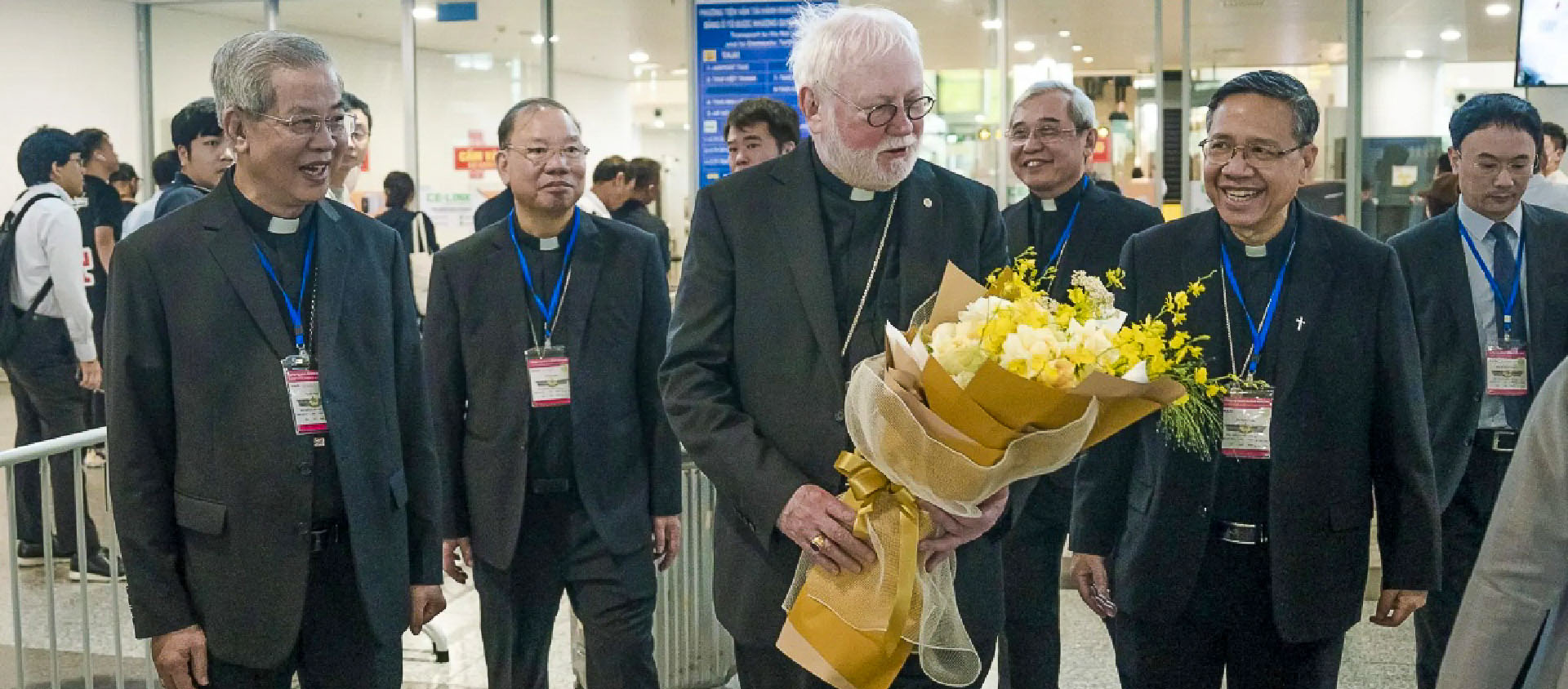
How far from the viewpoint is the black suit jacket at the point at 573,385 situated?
3498 millimetres

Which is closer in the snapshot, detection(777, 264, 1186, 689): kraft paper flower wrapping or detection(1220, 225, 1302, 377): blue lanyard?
detection(777, 264, 1186, 689): kraft paper flower wrapping

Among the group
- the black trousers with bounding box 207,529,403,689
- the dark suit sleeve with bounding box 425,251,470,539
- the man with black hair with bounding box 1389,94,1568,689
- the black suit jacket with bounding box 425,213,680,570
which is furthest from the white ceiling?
the black trousers with bounding box 207,529,403,689

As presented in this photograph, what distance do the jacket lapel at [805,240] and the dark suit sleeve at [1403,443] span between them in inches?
44.0

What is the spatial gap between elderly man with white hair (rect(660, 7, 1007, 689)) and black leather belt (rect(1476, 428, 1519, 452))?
188 centimetres

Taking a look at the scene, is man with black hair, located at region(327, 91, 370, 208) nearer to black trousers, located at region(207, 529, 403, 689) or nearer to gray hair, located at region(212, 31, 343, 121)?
gray hair, located at region(212, 31, 343, 121)

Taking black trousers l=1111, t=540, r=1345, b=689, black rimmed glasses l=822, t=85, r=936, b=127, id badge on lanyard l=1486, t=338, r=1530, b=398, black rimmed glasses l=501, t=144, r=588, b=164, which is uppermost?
black rimmed glasses l=501, t=144, r=588, b=164

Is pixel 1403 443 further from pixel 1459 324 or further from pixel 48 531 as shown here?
pixel 48 531

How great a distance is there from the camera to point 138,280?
2.43m

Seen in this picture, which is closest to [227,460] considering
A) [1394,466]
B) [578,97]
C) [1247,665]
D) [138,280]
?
[138,280]

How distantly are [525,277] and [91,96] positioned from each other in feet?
34.7

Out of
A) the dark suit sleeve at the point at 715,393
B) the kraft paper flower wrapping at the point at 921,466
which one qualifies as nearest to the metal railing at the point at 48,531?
the dark suit sleeve at the point at 715,393

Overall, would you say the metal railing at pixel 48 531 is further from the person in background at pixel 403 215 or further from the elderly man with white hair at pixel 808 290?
the person in background at pixel 403 215

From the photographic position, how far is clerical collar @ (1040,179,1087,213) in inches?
167

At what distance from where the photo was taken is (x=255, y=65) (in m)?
2.49
